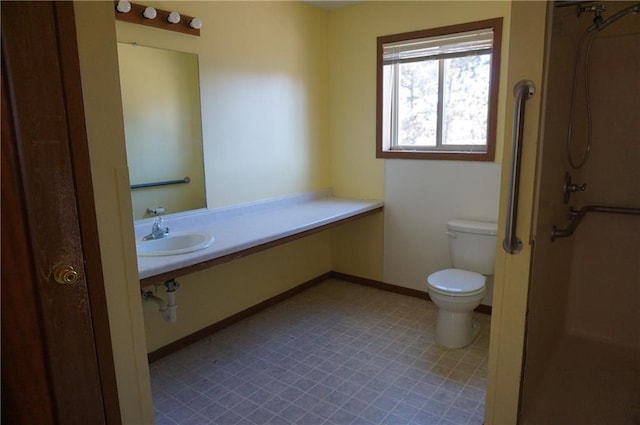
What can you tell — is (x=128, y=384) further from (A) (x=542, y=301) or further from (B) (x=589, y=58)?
(B) (x=589, y=58)

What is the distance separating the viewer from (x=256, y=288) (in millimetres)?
3180

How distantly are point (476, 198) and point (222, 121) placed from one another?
187 cm

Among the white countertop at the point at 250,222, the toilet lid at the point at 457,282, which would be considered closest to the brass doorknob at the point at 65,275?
the white countertop at the point at 250,222

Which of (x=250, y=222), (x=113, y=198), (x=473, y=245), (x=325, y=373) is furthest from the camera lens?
(x=473, y=245)

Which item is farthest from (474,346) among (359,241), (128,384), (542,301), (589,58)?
(128,384)

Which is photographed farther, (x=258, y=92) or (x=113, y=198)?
(x=258, y=92)

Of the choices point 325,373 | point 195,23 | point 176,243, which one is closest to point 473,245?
point 325,373

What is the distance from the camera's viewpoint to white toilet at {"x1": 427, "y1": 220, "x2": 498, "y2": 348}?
2576 millimetres

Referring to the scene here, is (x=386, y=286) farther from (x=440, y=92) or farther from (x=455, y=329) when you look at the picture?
(x=440, y=92)

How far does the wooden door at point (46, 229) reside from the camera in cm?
87

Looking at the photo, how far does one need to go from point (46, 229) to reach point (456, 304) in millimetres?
2236

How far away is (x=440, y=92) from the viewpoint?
312cm

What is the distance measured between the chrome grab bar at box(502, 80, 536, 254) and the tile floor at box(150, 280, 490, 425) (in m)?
0.96

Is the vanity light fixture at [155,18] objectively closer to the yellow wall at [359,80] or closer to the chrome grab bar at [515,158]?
the yellow wall at [359,80]
